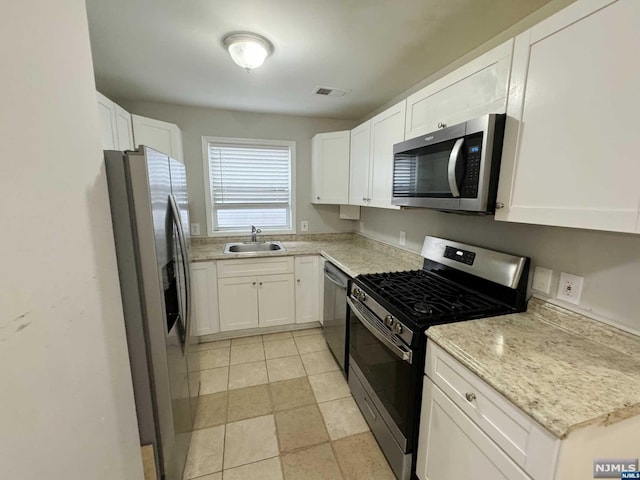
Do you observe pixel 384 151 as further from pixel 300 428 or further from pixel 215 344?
pixel 215 344

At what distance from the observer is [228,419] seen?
6.10ft

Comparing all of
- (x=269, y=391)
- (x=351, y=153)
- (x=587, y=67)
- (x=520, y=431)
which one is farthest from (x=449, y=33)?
(x=269, y=391)

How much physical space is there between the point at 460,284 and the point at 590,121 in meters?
1.06

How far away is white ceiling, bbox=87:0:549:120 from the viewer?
138 centimetres

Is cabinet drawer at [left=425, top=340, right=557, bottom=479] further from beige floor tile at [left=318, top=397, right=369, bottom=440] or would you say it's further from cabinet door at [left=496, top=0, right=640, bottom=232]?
beige floor tile at [left=318, top=397, right=369, bottom=440]

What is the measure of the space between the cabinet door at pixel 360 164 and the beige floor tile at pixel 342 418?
165cm

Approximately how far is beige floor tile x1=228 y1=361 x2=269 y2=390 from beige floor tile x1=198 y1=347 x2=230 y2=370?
0.43ft

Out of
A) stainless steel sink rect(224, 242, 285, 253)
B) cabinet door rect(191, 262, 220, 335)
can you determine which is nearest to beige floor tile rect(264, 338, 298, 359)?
cabinet door rect(191, 262, 220, 335)

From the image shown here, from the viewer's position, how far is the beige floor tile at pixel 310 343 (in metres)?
2.71

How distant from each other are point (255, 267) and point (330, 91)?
5.96 ft

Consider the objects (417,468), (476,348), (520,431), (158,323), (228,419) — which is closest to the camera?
(520,431)

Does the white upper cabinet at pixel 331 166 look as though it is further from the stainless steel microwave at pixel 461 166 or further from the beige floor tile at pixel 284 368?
the beige floor tile at pixel 284 368

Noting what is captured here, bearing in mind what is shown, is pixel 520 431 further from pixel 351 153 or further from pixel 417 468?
pixel 351 153

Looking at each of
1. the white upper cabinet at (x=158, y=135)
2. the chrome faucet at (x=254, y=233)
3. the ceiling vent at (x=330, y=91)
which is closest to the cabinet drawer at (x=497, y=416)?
the ceiling vent at (x=330, y=91)
